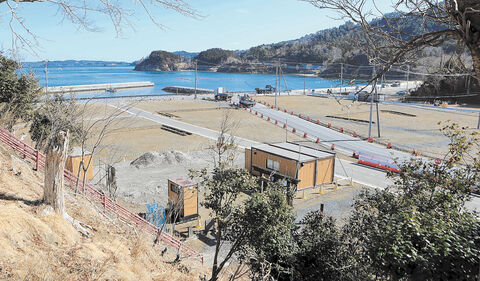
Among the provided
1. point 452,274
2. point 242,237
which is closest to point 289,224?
point 242,237

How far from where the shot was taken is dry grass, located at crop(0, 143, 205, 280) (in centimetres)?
622

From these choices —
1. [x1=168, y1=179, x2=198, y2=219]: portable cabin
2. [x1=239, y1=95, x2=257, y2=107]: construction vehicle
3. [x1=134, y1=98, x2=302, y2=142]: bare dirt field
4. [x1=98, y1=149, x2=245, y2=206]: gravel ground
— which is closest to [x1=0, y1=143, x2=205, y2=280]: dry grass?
[x1=168, y1=179, x2=198, y2=219]: portable cabin

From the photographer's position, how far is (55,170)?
823 centimetres

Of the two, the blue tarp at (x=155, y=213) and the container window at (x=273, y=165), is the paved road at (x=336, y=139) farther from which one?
the blue tarp at (x=155, y=213)

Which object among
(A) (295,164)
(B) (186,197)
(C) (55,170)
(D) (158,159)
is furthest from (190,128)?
(C) (55,170)

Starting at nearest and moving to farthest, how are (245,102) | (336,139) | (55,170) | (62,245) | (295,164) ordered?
1. (62,245)
2. (55,170)
3. (295,164)
4. (336,139)
5. (245,102)

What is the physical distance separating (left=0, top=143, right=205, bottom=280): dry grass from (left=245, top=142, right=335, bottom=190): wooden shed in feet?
40.4

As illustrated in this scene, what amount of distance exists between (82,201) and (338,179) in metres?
18.7

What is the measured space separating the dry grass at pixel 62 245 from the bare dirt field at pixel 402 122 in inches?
950

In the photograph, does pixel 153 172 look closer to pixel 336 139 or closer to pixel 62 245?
pixel 62 245

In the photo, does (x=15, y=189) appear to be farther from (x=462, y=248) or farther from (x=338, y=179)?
(x=338, y=179)

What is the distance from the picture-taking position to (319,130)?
44094 millimetres

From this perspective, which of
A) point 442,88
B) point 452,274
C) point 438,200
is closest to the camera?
point 452,274

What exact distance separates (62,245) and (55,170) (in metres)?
1.84
